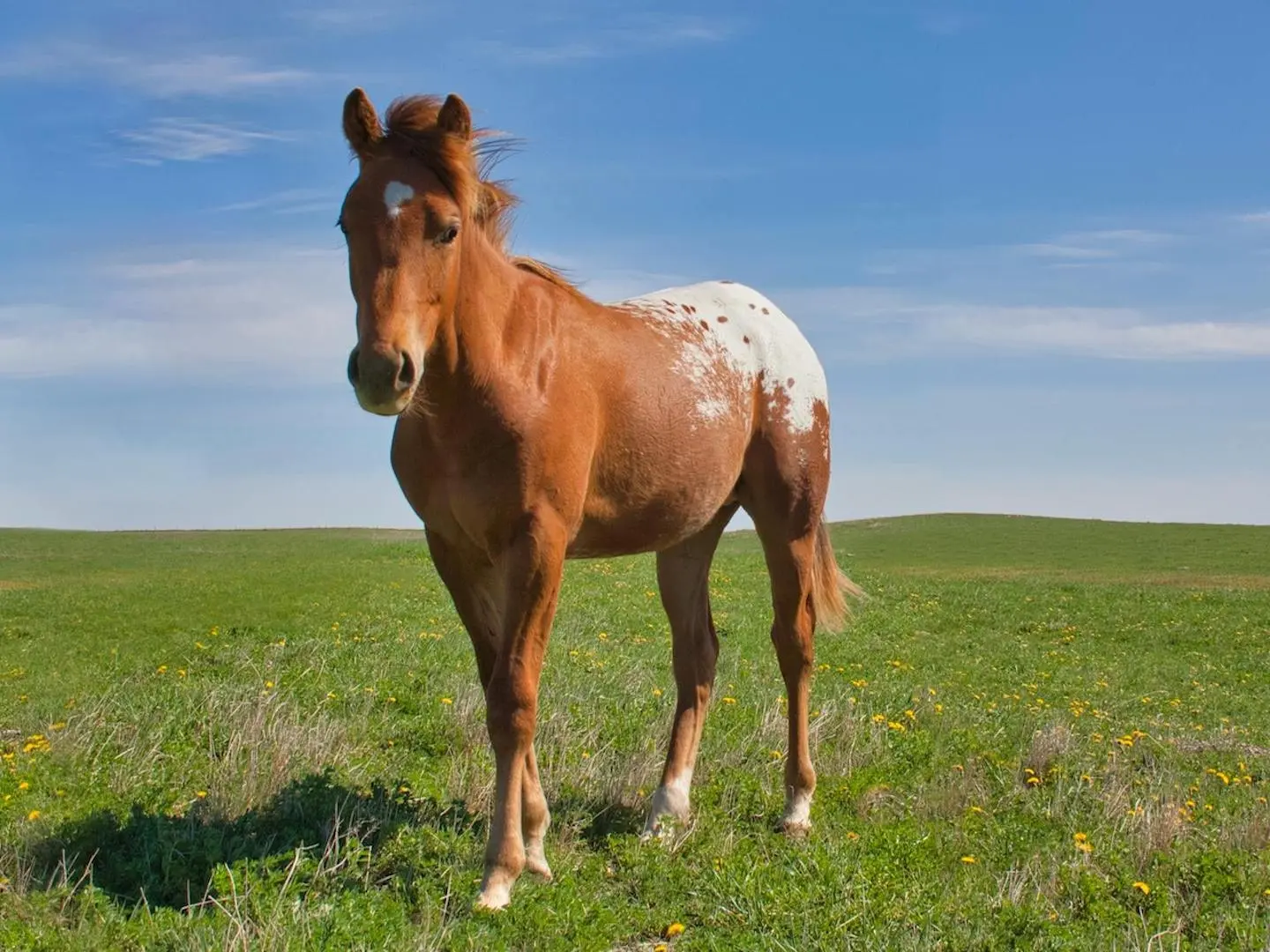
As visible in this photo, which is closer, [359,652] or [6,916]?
[6,916]

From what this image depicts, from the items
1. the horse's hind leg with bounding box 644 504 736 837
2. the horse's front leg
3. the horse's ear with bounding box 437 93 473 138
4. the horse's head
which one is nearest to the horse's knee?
the horse's front leg

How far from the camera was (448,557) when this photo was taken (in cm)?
519

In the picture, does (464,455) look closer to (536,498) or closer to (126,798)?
(536,498)

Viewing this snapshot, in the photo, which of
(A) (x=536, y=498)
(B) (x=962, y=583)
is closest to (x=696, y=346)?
(A) (x=536, y=498)

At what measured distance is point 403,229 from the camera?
440 centimetres

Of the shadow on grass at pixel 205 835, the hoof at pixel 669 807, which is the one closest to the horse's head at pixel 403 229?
the shadow on grass at pixel 205 835

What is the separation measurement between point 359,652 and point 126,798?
4472mm

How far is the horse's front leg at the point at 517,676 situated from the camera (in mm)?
4715

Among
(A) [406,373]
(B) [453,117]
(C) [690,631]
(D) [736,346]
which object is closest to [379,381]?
(A) [406,373]

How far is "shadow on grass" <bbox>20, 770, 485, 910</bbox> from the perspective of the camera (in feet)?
16.3

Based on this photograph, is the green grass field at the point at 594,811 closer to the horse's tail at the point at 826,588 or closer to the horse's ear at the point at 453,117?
the horse's tail at the point at 826,588

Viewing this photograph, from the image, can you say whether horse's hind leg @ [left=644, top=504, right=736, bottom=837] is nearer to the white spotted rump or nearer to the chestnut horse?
the chestnut horse

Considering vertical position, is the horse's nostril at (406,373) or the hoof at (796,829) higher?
the horse's nostril at (406,373)

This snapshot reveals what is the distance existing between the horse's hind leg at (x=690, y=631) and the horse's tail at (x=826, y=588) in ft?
2.19
